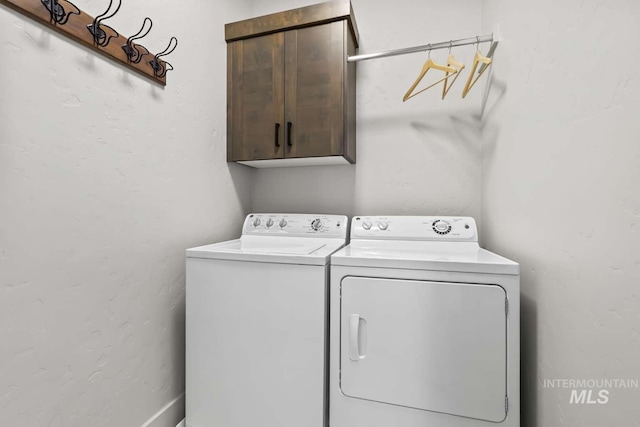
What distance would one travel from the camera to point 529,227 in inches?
38.5

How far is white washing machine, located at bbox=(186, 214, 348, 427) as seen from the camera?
1.10 meters

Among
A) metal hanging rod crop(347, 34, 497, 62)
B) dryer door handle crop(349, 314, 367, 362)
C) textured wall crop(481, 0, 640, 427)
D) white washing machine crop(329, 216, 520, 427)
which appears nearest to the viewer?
textured wall crop(481, 0, 640, 427)

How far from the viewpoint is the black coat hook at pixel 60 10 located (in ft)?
2.80

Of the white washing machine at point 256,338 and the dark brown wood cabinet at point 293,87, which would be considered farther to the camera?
the dark brown wood cabinet at point 293,87

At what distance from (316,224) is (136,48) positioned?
1.17 m

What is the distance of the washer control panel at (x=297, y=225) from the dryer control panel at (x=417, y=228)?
0.10 m

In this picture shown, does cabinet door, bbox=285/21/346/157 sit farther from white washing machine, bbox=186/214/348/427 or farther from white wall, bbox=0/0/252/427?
white washing machine, bbox=186/214/348/427

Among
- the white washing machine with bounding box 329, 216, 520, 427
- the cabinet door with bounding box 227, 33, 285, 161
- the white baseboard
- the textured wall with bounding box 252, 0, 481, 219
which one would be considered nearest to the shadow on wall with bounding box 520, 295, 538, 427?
the white washing machine with bounding box 329, 216, 520, 427

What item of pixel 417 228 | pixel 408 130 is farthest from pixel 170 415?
pixel 408 130

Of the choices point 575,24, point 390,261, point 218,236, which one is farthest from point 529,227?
point 218,236

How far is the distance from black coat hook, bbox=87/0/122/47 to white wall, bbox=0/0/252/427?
0.03 meters

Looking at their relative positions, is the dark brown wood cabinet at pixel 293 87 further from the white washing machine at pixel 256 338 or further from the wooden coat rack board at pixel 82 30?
the white washing machine at pixel 256 338

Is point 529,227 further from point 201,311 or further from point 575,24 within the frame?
point 201,311

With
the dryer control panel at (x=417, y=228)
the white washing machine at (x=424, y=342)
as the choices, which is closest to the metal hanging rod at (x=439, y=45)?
the dryer control panel at (x=417, y=228)
